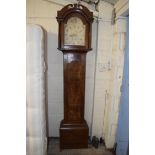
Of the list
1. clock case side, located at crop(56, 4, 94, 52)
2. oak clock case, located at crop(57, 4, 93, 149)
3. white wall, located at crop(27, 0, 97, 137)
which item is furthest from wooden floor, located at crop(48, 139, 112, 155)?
clock case side, located at crop(56, 4, 94, 52)

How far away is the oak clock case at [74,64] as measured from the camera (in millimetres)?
2098

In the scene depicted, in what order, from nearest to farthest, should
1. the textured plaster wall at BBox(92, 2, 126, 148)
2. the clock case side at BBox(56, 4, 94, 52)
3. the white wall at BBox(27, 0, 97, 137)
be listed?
the clock case side at BBox(56, 4, 94, 52)
the textured plaster wall at BBox(92, 2, 126, 148)
the white wall at BBox(27, 0, 97, 137)

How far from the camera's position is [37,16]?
7.77 feet

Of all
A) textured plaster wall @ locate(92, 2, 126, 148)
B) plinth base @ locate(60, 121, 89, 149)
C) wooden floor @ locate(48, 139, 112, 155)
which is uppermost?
textured plaster wall @ locate(92, 2, 126, 148)

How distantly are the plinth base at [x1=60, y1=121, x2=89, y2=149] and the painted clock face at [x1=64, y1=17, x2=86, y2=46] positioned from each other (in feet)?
3.38

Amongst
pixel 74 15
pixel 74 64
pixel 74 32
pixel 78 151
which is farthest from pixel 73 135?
pixel 74 15

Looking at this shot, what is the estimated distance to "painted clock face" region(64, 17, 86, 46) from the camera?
2156mm

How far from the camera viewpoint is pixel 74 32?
7.14ft

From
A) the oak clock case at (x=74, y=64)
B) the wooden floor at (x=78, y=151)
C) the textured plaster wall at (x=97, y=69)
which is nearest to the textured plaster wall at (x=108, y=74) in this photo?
the textured plaster wall at (x=97, y=69)

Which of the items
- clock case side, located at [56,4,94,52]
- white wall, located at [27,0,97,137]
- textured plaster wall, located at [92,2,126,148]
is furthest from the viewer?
white wall, located at [27,0,97,137]

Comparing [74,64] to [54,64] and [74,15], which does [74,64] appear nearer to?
[54,64]

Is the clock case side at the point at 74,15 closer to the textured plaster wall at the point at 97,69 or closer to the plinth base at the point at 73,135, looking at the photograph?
the textured plaster wall at the point at 97,69

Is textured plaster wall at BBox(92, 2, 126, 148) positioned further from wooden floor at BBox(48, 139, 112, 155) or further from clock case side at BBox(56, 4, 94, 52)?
clock case side at BBox(56, 4, 94, 52)

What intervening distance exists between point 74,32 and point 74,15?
0.19 metres
